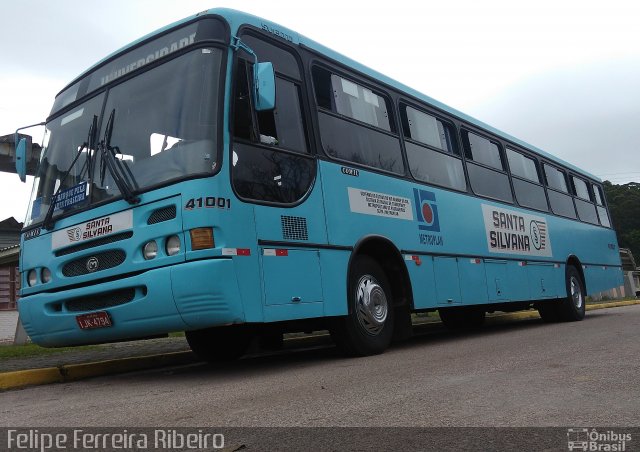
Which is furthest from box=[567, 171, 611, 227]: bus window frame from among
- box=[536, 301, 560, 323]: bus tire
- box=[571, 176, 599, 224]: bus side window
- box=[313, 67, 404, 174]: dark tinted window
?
box=[313, 67, 404, 174]: dark tinted window

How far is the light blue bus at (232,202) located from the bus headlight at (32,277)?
0.04 feet

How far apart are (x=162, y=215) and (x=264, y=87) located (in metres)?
1.41

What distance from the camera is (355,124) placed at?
23.2 feet

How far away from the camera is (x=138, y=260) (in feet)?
17.0

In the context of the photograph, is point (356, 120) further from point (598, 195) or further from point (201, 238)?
point (598, 195)

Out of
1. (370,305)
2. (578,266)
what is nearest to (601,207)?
(578,266)

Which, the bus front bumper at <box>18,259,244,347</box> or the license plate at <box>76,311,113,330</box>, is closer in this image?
the bus front bumper at <box>18,259,244,347</box>

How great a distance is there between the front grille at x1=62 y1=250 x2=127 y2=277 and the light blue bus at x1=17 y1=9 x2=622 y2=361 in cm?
1

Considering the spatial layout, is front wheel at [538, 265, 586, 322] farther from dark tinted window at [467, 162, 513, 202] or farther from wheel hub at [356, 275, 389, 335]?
wheel hub at [356, 275, 389, 335]

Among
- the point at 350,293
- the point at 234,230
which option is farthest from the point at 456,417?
the point at 350,293

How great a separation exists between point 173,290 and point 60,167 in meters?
2.23

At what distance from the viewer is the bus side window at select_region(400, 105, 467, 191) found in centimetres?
808

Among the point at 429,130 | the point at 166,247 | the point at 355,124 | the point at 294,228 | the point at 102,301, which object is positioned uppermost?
the point at 429,130

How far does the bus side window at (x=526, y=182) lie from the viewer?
11070mm
